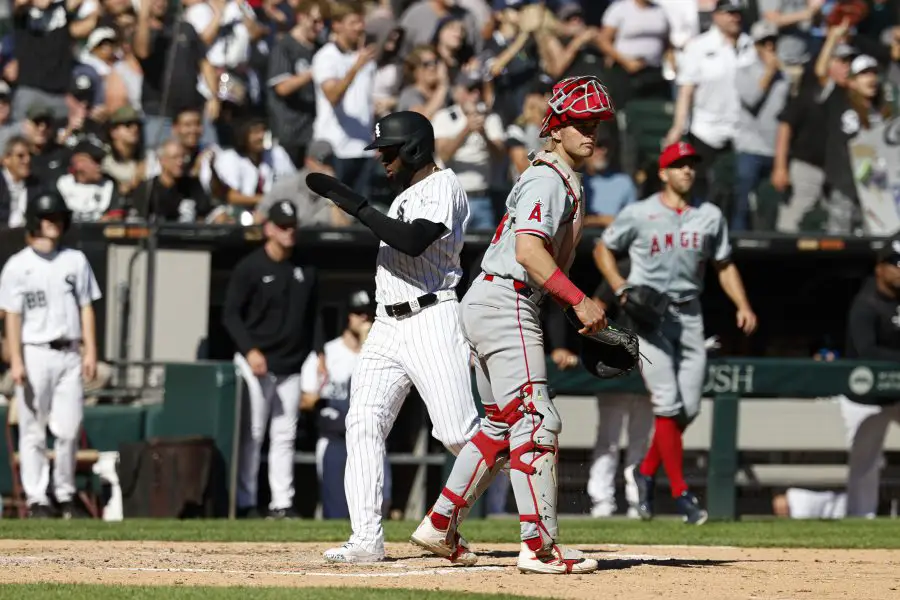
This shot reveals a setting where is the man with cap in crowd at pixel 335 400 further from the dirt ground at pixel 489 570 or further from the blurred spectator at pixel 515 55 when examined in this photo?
the dirt ground at pixel 489 570

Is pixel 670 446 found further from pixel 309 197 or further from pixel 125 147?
pixel 125 147

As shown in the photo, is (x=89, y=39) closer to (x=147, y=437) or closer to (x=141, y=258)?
(x=141, y=258)

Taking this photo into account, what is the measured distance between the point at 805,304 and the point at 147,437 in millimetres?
5767

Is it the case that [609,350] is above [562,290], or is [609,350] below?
below

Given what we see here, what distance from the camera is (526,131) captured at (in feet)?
41.0

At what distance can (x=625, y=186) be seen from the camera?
1227 cm

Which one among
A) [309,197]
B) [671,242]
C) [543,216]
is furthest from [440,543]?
[309,197]

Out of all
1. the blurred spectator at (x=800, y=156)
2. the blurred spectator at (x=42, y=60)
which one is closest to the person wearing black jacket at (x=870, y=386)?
the blurred spectator at (x=800, y=156)

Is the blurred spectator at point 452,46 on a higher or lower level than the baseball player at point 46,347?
higher

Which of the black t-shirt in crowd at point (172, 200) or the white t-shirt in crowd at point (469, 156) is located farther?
the white t-shirt in crowd at point (469, 156)

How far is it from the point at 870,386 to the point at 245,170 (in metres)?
4.95

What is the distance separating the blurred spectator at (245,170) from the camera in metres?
12.1

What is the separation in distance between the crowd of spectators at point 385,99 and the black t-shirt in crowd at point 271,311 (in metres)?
1.13

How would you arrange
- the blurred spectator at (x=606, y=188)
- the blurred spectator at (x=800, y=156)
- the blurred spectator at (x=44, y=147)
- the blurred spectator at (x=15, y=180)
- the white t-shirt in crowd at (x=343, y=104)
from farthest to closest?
the blurred spectator at (x=800, y=156) < the white t-shirt in crowd at (x=343, y=104) < the blurred spectator at (x=606, y=188) < the blurred spectator at (x=44, y=147) < the blurred spectator at (x=15, y=180)
